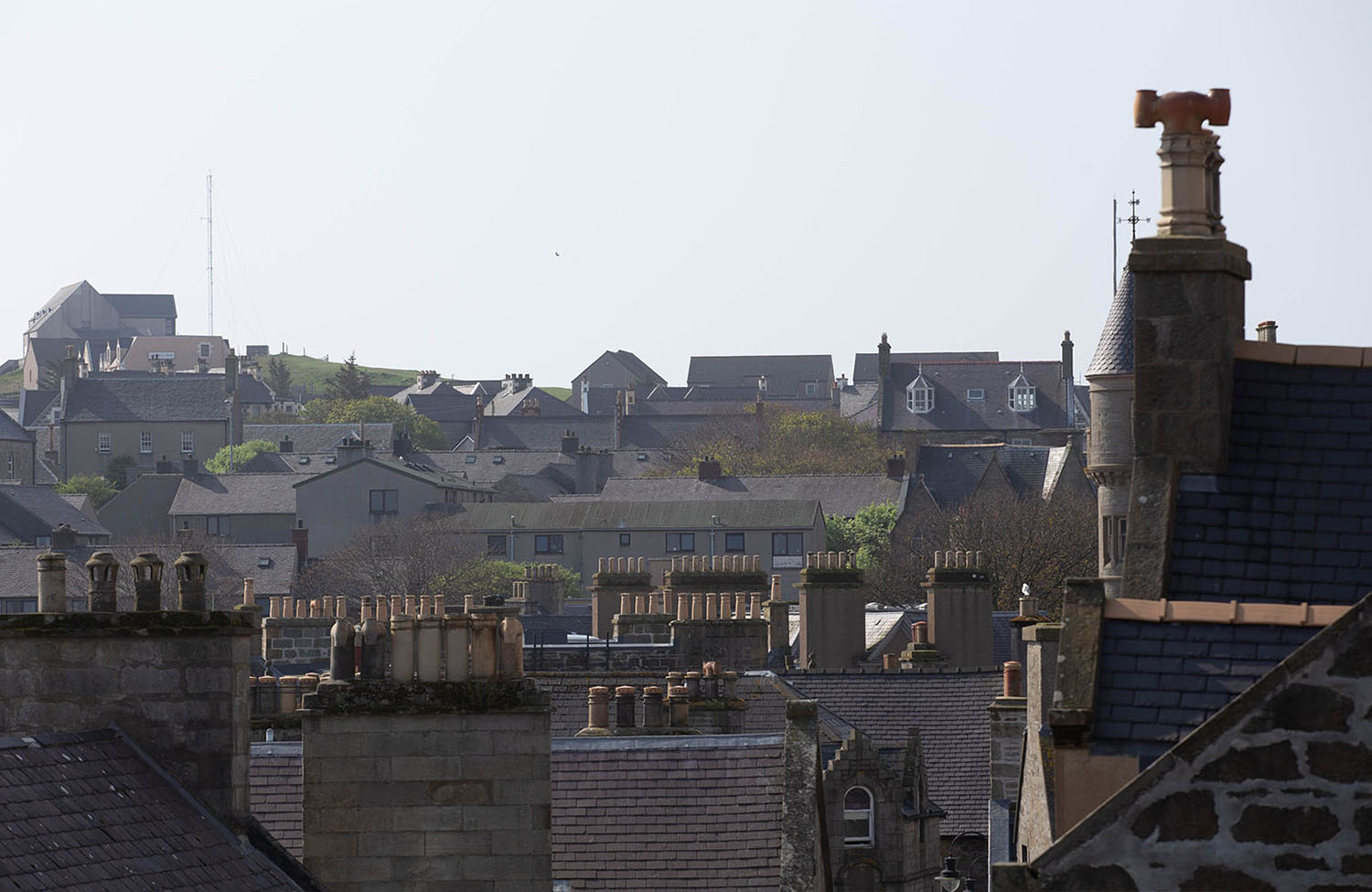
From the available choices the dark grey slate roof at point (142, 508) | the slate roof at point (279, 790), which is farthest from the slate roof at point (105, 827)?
the dark grey slate roof at point (142, 508)

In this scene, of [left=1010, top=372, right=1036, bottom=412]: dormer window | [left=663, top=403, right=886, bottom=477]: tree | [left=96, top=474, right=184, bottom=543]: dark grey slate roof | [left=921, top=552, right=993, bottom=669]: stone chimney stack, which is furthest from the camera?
[left=1010, top=372, right=1036, bottom=412]: dormer window

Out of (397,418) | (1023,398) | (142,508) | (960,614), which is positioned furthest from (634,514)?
(960,614)

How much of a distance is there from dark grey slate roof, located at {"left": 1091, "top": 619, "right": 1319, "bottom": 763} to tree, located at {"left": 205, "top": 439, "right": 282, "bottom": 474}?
150m

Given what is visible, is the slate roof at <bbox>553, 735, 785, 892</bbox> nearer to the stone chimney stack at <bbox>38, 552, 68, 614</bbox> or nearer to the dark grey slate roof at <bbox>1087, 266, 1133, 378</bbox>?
the stone chimney stack at <bbox>38, 552, 68, 614</bbox>

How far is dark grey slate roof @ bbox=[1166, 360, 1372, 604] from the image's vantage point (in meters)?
10.4

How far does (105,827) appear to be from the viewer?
471 inches

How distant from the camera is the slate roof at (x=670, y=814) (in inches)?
715

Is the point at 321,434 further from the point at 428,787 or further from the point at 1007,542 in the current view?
the point at 428,787

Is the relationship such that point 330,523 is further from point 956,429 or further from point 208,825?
point 208,825

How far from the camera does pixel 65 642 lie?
44.3ft

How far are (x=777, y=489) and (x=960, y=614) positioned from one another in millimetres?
83880

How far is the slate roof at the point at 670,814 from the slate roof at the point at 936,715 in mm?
15497

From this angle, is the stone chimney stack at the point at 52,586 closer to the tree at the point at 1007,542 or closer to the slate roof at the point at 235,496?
the tree at the point at 1007,542

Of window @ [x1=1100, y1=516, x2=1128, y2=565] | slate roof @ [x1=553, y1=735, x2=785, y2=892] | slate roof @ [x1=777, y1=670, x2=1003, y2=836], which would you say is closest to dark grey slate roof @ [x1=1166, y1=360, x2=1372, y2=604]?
slate roof @ [x1=553, y1=735, x2=785, y2=892]
